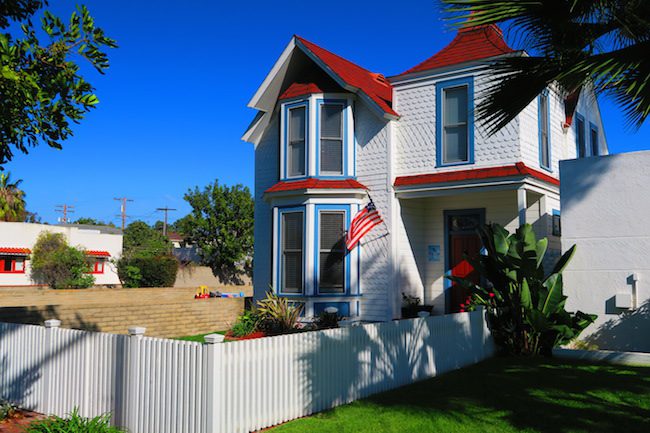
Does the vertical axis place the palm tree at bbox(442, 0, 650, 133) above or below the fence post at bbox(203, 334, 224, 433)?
above

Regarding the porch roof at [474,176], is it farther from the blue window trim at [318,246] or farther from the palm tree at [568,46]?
the palm tree at [568,46]

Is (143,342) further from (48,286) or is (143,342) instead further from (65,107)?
(48,286)

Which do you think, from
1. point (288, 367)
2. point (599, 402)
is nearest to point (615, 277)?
point (599, 402)

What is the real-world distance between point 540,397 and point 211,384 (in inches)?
190

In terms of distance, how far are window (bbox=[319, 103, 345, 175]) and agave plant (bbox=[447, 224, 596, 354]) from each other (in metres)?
5.41

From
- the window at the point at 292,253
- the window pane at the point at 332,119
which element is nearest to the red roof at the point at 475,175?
the window pane at the point at 332,119

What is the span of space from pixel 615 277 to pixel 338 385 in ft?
23.2

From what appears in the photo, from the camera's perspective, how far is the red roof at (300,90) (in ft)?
54.0

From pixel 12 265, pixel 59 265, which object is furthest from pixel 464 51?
pixel 12 265

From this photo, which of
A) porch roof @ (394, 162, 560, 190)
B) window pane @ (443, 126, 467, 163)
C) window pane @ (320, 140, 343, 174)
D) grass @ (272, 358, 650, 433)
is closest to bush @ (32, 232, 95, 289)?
window pane @ (320, 140, 343, 174)

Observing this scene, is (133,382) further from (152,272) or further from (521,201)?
(152,272)

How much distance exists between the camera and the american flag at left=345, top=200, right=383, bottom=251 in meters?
15.8

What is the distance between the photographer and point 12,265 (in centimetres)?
3897

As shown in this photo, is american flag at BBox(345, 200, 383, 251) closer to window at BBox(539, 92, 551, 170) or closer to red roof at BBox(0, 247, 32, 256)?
window at BBox(539, 92, 551, 170)
